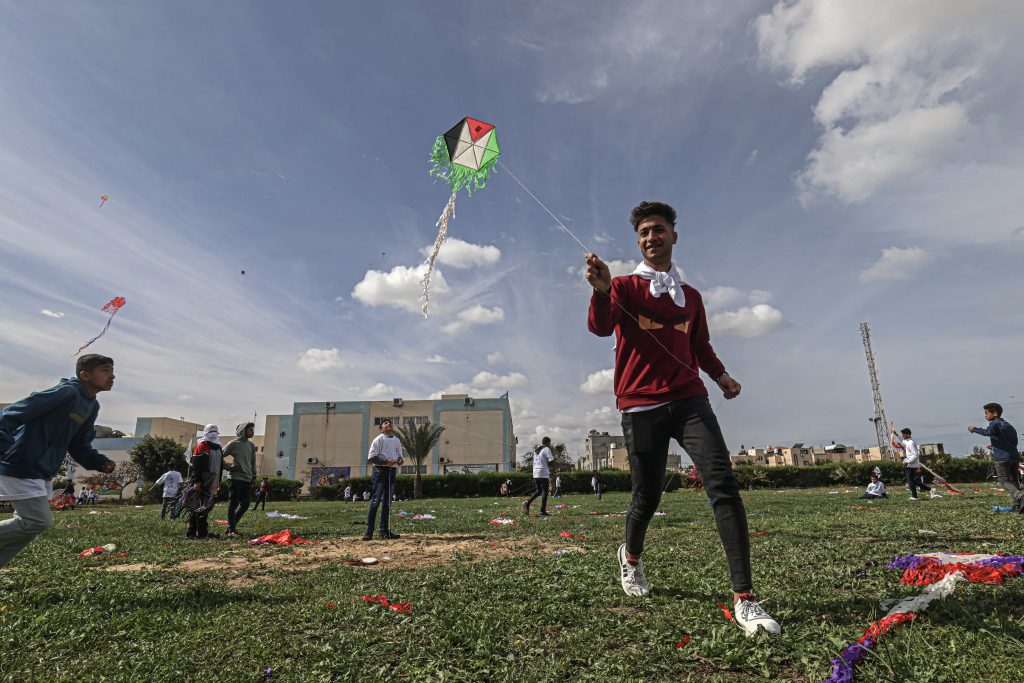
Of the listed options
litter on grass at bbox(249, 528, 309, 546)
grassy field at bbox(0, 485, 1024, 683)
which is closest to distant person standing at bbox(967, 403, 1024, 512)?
grassy field at bbox(0, 485, 1024, 683)

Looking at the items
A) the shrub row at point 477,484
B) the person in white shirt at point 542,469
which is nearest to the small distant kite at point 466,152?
the person in white shirt at point 542,469

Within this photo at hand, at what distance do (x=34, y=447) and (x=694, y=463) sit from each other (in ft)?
14.8

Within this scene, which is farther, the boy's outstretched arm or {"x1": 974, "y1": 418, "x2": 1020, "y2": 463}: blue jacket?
{"x1": 974, "y1": 418, "x2": 1020, "y2": 463}: blue jacket

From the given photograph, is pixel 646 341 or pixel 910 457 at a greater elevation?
pixel 646 341

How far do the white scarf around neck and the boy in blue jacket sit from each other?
168 inches

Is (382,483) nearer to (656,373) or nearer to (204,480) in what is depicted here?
(204,480)

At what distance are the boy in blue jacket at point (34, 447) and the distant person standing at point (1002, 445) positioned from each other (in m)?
11.8

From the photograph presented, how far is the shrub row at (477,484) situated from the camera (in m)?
33.4

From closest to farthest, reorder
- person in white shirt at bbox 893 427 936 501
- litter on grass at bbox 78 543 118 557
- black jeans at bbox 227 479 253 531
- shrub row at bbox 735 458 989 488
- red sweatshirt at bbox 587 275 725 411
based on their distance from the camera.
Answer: red sweatshirt at bbox 587 275 725 411 < litter on grass at bbox 78 543 118 557 < black jeans at bbox 227 479 253 531 < person in white shirt at bbox 893 427 936 501 < shrub row at bbox 735 458 989 488

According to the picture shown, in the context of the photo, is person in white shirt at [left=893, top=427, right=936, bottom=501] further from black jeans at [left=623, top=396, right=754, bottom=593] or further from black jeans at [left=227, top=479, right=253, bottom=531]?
black jeans at [left=227, top=479, right=253, bottom=531]

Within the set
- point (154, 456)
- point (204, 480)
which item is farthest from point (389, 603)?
point (154, 456)

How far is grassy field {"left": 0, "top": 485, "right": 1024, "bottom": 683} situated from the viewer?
2316mm

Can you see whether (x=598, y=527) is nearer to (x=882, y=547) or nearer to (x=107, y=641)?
(x=882, y=547)

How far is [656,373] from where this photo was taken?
10.9 ft
